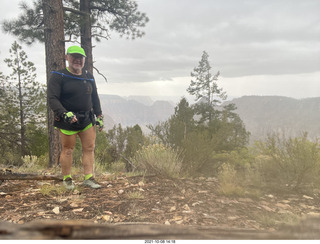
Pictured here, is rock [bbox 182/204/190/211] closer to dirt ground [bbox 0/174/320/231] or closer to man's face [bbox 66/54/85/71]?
dirt ground [bbox 0/174/320/231]

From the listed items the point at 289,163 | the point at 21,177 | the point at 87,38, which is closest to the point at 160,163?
the point at 289,163

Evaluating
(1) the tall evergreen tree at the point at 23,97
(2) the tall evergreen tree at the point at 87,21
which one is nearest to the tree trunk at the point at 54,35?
(2) the tall evergreen tree at the point at 87,21

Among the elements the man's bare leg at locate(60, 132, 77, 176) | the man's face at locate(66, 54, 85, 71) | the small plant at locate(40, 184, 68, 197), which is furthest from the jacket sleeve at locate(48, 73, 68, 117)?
the small plant at locate(40, 184, 68, 197)

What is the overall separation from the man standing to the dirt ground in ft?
1.61

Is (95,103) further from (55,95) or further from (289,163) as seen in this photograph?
(289,163)

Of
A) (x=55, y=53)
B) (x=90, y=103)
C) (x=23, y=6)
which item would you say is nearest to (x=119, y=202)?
(x=90, y=103)

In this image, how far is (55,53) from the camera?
582 cm

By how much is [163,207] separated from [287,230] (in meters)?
1.76

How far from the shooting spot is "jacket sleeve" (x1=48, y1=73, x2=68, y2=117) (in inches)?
117

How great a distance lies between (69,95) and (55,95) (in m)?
0.21

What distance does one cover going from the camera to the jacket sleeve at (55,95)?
2.97 m

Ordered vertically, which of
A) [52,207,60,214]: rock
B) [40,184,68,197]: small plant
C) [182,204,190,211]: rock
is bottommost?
[40,184,68,197]: small plant

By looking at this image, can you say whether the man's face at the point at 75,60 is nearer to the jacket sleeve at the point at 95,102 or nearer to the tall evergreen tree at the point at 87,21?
the jacket sleeve at the point at 95,102
